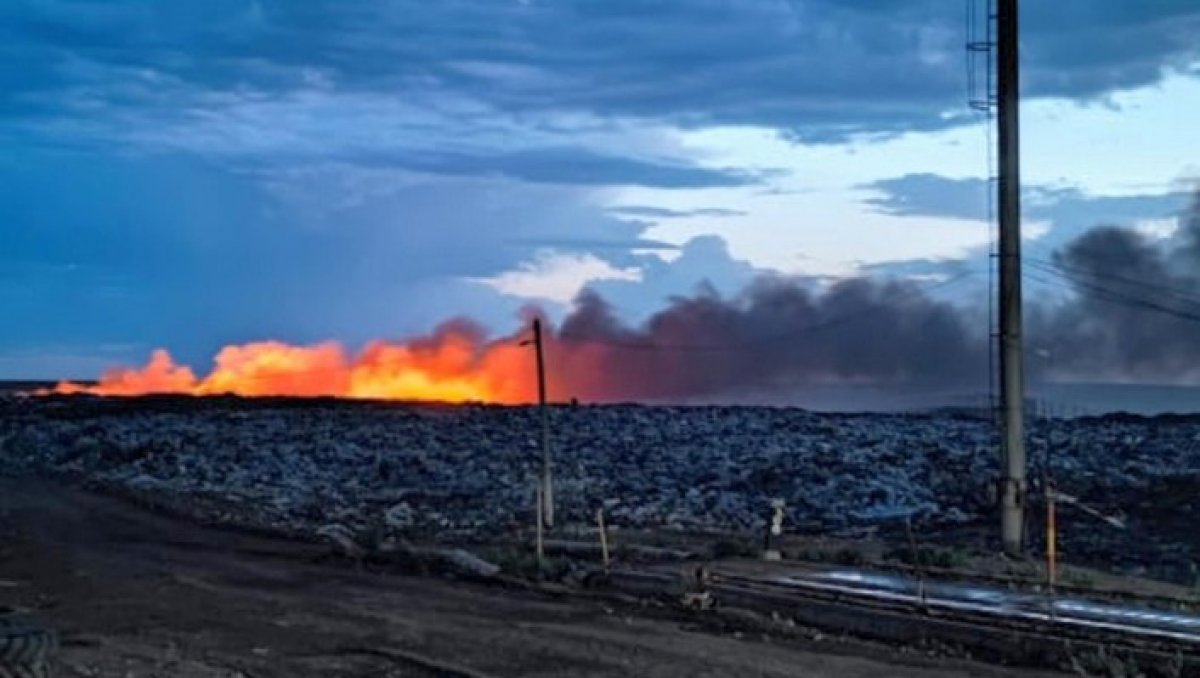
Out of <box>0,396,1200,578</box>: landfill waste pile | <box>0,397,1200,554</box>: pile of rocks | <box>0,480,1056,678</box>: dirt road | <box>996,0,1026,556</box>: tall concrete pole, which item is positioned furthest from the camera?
<box>0,397,1200,554</box>: pile of rocks

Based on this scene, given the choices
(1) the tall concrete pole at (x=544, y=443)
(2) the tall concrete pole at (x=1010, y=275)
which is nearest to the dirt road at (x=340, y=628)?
(1) the tall concrete pole at (x=544, y=443)

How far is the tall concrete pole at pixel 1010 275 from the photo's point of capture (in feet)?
82.7

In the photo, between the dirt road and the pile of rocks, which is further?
the pile of rocks

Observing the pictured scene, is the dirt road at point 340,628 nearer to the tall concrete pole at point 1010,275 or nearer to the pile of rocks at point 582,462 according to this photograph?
the pile of rocks at point 582,462

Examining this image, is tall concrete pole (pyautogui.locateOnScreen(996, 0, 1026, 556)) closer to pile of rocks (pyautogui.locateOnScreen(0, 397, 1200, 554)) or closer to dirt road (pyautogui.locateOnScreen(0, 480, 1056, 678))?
pile of rocks (pyautogui.locateOnScreen(0, 397, 1200, 554))

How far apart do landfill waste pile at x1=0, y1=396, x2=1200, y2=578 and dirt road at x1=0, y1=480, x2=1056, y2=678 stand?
265 inches

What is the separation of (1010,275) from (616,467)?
624 inches

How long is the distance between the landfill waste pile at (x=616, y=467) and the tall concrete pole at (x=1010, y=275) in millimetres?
2002

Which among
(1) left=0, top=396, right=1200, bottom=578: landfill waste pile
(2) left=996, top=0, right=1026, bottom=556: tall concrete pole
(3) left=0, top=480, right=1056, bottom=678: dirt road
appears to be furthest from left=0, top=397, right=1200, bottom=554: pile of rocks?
(3) left=0, top=480, right=1056, bottom=678: dirt road

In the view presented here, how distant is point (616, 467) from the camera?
128 feet

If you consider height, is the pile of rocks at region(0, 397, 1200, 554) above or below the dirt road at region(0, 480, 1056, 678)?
above

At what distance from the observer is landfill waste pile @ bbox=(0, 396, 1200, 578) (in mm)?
30094

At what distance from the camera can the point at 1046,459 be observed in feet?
117

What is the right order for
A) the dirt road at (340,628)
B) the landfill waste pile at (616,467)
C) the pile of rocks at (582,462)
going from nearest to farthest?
the dirt road at (340,628)
the landfill waste pile at (616,467)
the pile of rocks at (582,462)
